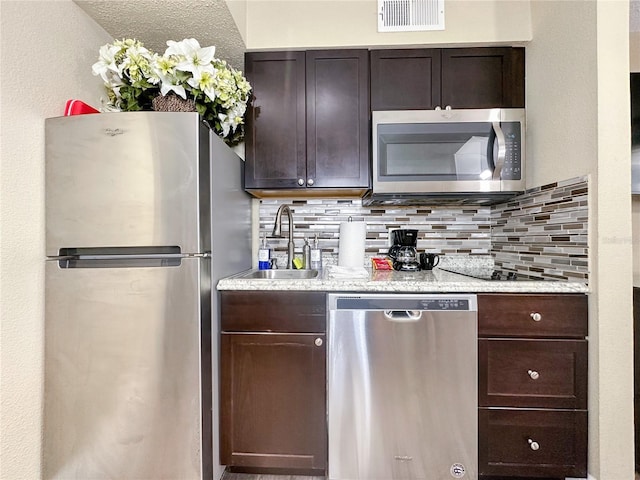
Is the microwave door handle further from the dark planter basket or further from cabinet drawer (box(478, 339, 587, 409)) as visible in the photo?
the dark planter basket

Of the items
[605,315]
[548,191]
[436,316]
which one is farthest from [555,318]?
[548,191]

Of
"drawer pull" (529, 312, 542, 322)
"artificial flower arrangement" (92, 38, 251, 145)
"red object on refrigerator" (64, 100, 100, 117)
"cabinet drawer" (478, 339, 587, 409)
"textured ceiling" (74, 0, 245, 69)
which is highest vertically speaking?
"textured ceiling" (74, 0, 245, 69)

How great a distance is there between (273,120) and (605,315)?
1764 millimetres

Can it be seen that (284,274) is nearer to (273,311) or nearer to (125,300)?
(273,311)

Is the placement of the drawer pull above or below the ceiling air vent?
below

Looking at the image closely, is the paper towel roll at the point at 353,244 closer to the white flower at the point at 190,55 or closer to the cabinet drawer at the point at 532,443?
the cabinet drawer at the point at 532,443

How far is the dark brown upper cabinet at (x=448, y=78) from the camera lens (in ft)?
5.85

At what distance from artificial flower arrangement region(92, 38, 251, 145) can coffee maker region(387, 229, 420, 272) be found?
46.3 inches

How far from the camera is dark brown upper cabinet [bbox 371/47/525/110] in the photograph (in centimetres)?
178

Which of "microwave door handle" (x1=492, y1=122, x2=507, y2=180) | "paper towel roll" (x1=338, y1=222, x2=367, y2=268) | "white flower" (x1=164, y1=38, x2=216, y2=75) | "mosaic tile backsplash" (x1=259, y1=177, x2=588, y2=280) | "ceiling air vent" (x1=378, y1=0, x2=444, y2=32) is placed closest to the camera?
"white flower" (x1=164, y1=38, x2=216, y2=75)

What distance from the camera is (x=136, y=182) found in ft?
4.28

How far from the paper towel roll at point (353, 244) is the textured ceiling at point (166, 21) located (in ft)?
3.75

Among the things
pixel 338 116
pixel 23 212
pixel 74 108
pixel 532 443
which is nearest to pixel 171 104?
pixel 74 108

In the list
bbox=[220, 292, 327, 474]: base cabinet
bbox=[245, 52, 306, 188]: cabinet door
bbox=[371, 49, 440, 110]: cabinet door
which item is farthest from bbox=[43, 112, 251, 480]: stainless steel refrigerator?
bbox=[371, 49, 440, 110]: cabinet door
